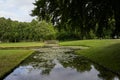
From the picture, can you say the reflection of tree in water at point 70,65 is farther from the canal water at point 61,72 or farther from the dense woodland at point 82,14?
the dense woodland at point 82,14

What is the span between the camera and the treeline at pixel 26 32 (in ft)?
346

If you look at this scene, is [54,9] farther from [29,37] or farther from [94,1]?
[29,37]

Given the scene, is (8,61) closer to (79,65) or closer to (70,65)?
(70,65)

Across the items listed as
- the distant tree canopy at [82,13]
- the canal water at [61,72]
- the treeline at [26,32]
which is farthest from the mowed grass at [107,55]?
the treeline at [26,32]

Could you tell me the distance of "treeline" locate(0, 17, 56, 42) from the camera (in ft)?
346

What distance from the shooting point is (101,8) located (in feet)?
48.0

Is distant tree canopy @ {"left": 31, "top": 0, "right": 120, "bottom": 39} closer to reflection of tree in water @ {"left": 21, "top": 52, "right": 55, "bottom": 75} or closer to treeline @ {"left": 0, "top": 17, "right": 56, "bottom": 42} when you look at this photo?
reflection of tree in water @ {"left": 21, "top": 52, "right": 55, "bottom": 75}

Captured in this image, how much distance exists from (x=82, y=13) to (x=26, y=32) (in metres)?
92.7

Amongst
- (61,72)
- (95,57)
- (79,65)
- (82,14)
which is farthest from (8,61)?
(82,14)

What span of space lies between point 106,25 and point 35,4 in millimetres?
4421

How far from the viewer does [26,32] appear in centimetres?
10625

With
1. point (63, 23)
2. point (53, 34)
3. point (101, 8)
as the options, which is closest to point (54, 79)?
point (63, 23)

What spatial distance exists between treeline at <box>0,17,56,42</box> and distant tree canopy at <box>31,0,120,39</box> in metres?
88.1

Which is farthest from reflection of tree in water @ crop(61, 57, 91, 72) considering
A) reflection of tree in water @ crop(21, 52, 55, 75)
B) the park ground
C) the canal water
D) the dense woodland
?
the dense woodland
